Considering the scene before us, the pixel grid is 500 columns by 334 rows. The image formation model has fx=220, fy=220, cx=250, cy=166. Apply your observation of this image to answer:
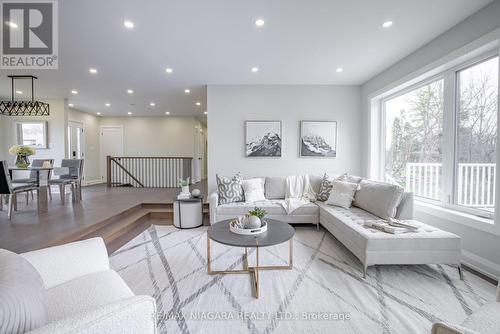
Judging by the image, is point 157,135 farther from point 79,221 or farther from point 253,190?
point 253,190

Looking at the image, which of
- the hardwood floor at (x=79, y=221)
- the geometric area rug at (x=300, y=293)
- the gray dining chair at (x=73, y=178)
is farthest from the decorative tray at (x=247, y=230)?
the gray dining chair at (x=73, y=178)

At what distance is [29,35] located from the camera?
9.59 feet

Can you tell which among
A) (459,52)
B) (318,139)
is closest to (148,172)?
(318,139)

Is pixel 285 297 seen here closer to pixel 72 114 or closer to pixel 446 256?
pixel 446 256

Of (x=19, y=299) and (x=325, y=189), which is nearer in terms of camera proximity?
(x=19, y=299)

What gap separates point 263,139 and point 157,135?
5583 mm

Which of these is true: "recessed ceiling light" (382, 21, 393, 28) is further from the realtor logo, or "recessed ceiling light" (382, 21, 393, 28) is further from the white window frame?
the realtor logo

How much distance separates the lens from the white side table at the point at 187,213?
153 inches

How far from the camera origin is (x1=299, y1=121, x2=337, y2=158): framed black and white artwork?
15.6 ft

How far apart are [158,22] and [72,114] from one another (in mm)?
6582

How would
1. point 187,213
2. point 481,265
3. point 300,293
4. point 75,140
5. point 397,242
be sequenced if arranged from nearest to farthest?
point 300,293
point 397,242
point 481,265
point 187,213
point 75,140

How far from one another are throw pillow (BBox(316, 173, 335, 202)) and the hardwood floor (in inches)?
117

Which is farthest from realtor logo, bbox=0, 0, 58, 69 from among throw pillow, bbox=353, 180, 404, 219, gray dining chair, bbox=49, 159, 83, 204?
throw pillow, bbox=353, 180, 404, 219

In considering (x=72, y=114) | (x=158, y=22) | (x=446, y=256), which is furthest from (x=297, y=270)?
(x=72, y=114)
